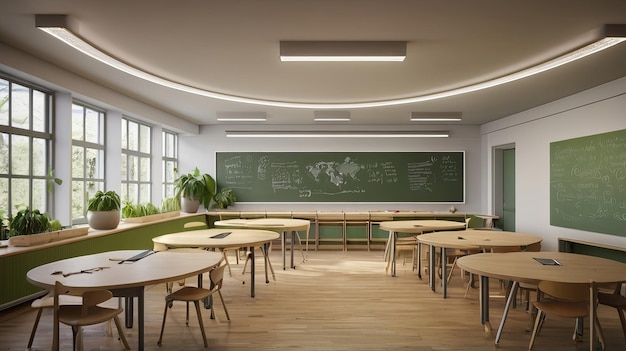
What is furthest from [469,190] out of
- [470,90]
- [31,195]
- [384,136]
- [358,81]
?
[31,195]

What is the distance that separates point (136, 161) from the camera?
7.90 meters

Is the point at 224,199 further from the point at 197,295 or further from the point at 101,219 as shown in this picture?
the point at 197,295

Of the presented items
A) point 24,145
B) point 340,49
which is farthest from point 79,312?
point 340,49

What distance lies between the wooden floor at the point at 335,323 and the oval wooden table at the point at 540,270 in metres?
0.50

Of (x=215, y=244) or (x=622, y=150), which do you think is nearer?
(x=215, y=244)

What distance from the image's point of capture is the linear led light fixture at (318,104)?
366 cm

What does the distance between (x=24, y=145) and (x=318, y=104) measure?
171 inches

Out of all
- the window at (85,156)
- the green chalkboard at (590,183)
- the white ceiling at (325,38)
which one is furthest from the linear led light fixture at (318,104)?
the green chalkboard at (590,183)

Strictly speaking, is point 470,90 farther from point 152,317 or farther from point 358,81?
point 152,317

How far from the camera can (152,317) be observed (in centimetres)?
441

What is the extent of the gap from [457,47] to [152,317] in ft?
13.9

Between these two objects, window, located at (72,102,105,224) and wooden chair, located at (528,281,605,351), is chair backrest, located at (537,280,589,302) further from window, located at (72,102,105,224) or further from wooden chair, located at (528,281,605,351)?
window, located at (72,102,105,224)

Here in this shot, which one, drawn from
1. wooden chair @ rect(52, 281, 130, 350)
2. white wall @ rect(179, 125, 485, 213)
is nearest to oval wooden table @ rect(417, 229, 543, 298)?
wooden chair @ rect(52, 281, 130, 350)

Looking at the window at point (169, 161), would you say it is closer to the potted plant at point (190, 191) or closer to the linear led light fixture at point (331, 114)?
the potted plant at point (190, 191)
